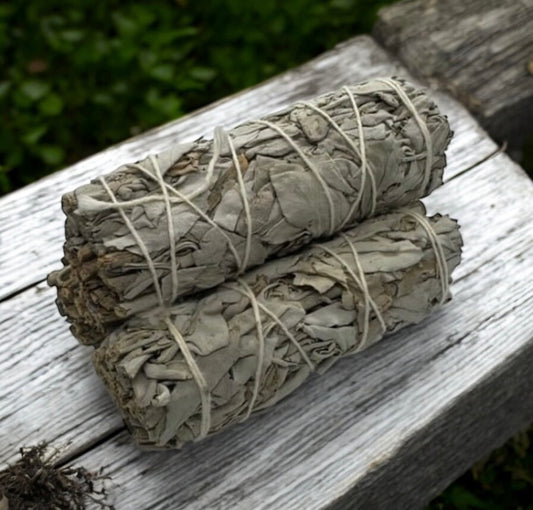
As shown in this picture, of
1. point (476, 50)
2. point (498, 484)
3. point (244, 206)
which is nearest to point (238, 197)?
point (244, 206)

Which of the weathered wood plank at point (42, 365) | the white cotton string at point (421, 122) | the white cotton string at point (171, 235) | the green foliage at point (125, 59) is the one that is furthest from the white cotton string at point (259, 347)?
A: the green foliage at point (125, 59)

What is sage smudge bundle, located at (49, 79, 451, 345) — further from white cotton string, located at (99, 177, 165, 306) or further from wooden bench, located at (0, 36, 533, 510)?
wooden bench, located at (0, 36, 533, 510)

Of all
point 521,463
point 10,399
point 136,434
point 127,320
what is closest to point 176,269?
point 127,320

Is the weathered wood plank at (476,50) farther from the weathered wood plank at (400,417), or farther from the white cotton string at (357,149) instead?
the white cotton string at (357,149)

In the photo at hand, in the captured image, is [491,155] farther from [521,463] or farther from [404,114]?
[521,463]

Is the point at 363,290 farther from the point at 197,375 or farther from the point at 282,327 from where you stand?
the point at 197,375
